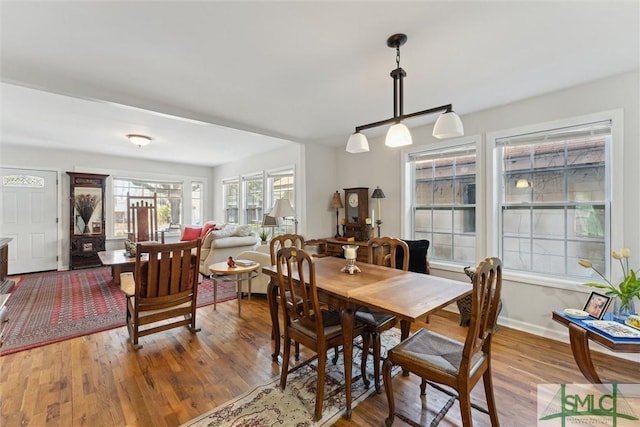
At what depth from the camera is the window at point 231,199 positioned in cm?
682

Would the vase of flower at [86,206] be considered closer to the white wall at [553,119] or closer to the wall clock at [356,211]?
the wall clock at [356,211]

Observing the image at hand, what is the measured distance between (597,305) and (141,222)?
711cm

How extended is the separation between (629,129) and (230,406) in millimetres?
3908

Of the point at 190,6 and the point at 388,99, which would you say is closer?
the point at 190,6

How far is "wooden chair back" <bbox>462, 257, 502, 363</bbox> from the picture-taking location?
1272mm

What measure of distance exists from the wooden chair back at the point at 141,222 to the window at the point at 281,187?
8.00ft

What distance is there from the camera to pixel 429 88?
2619mm

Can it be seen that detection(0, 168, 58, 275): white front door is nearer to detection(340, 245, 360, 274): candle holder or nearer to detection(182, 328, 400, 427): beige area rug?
detection(182, 328, 400, 427): beige area rug

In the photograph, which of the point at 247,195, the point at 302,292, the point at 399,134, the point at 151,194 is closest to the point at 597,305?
the point at 399,134

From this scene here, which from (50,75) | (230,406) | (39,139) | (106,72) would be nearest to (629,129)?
(230,406)

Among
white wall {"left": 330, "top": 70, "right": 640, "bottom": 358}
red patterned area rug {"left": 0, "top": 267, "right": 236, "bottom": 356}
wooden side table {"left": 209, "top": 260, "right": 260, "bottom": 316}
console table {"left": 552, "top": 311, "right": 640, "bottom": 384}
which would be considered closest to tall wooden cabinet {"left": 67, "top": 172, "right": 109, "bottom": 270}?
red patterned area rug {"left": 0, "top": 267, "right": 236, "bottom": 356}

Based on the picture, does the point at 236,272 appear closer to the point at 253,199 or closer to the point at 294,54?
the point at 294,54

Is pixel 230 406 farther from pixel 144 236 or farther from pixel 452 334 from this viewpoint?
pixel 144 236

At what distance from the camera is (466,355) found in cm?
133
